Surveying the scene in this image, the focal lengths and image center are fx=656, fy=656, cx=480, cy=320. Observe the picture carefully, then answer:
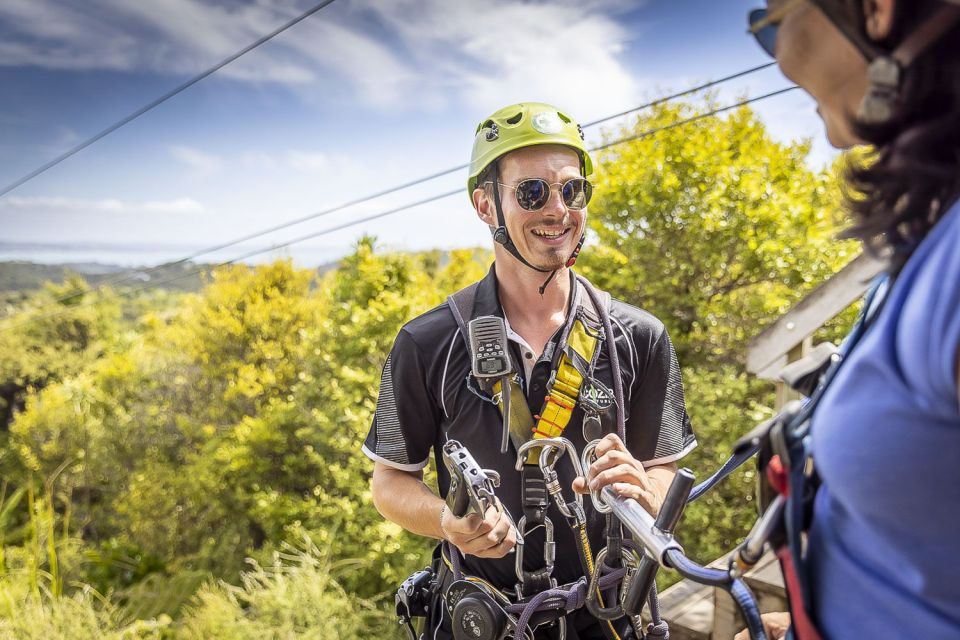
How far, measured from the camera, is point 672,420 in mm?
2057


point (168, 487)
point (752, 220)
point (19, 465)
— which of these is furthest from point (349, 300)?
point (19, 465)

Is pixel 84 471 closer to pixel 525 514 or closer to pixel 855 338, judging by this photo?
pixel 525 514

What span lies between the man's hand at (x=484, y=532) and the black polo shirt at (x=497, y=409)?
0.85 ft

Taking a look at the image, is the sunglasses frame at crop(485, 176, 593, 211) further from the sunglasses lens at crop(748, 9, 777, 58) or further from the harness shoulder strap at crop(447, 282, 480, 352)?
the sunglasses lens at crop(748, 9, 777, 58)

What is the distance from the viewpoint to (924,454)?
658mm

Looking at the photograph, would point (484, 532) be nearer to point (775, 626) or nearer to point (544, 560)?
point (544, 560)

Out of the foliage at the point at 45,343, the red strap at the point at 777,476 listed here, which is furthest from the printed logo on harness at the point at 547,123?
the foliage at the point at 45,343

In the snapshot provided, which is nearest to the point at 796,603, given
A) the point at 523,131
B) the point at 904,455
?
the point at 904,455

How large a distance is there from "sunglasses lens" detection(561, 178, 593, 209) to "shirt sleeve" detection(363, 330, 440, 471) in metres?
0.66

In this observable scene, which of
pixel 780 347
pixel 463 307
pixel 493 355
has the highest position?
pixel 463 307

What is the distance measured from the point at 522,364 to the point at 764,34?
1.21 metres

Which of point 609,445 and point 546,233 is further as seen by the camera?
point 546,233

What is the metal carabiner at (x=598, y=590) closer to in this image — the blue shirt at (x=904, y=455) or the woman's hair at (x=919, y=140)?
the blue shirt at (x=904, y=455)

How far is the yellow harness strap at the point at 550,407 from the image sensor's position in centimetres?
187
